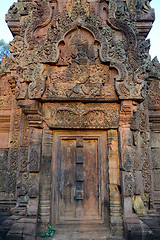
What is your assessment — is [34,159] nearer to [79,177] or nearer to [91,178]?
[79,177]

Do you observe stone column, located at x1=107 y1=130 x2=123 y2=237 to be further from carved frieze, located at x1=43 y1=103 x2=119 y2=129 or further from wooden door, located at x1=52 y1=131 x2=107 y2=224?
carved frieze, located at x1=43 y1=103 x2=119 y2=129

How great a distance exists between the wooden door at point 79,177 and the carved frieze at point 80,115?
250 millimetres

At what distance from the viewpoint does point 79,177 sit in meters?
4.34

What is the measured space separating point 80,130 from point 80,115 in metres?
0.37

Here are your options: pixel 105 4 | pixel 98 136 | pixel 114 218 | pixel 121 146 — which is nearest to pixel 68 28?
pixel 105 4

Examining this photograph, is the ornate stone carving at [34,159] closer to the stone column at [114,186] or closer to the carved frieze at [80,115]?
the carved frieze at [80,115]

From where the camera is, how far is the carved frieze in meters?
4.44

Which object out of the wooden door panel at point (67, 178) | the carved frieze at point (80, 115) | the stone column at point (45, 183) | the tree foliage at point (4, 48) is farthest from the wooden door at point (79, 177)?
the tree foliage at point (4, 48)

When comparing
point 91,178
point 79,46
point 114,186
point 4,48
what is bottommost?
point 114,186

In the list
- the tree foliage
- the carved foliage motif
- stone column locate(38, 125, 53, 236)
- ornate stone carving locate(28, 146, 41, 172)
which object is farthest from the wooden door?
the tree foliage

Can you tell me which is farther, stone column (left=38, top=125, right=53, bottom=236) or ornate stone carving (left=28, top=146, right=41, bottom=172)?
ornate stone carving (left=28, top=146, right=41, bottom=172)

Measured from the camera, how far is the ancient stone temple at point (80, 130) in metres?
4.14

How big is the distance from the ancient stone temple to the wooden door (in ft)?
0.07

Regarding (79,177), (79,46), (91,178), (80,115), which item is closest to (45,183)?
(79,177)
